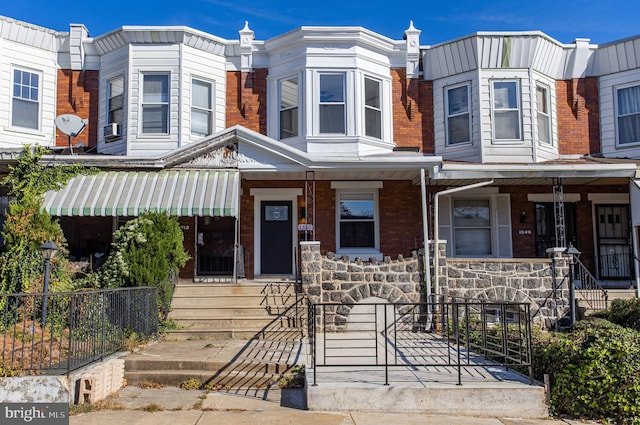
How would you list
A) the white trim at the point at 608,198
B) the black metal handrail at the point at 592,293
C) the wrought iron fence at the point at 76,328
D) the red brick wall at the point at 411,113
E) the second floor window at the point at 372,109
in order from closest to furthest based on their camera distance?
the wrought iron fence at the point at 76,328 → the black metal handrail at the point at 592,293 → the second floor window at the point at 372,109 → the white trim at the point at 608,198 → the red brick wall at the point at 411,113

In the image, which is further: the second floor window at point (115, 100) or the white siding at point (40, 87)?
the second floor window at point (115, 100)

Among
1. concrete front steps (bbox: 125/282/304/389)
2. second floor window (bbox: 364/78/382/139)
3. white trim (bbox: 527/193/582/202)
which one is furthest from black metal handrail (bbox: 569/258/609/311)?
concrete front steps (bbox: 125/282/304/389)

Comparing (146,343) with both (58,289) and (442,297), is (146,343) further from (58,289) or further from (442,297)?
(442,297)

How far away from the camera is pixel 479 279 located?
11906 millimetres

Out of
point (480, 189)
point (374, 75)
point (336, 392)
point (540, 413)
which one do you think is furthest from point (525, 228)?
point (336, 392)

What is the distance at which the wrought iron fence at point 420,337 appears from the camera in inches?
311

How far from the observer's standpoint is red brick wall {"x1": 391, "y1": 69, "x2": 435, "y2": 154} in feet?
49.5

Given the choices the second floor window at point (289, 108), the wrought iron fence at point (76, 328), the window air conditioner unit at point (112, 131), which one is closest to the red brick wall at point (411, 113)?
the second floor window at point (289, 108)

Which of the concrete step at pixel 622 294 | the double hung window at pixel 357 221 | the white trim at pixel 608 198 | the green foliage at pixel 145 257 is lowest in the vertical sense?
the concrete step at pixel 622 294

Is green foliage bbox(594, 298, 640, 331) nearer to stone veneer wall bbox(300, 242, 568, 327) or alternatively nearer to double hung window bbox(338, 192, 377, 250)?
stone veneer wall bbox(300, 242, 568, 327)

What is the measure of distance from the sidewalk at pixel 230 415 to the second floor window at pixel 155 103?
8593 mm

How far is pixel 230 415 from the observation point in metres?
6.49

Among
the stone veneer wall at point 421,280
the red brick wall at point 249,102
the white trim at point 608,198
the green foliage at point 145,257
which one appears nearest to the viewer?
the green foliage at point 145,257

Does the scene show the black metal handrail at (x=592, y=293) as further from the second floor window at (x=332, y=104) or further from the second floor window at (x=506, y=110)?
the second floor window at (x=332, y=104)
